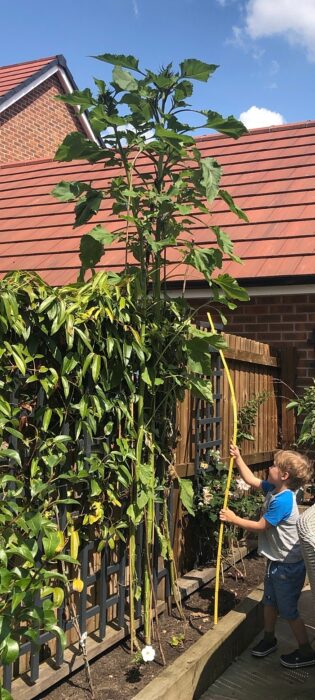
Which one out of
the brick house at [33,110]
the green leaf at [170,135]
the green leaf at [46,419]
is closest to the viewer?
the green leaf at [46,419]

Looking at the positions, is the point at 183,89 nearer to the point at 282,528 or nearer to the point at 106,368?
the point at 106,368

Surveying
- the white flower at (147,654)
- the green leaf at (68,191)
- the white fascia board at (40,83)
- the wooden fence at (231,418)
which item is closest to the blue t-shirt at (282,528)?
the wooden fence at (231,418)

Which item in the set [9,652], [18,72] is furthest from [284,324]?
[18,72]

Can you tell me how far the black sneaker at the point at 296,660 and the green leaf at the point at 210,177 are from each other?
2.55m

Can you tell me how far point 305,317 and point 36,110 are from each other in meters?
12.0

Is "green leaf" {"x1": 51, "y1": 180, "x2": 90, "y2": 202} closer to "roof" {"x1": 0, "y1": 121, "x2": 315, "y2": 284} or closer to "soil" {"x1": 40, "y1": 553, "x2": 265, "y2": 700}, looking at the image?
"roof" {"x1": 0, "y1": 121, "x2": 315, "y2": 284}

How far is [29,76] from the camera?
1553cm

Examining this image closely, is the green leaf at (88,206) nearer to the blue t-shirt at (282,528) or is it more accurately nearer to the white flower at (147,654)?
the blue t-shirt at (282,528)

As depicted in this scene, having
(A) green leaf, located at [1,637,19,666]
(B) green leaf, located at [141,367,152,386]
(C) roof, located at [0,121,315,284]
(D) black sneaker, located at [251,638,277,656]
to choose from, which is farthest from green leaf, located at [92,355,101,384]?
(C) roof, located at [0,121,315,284]

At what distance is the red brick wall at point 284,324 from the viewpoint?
6.33 metres

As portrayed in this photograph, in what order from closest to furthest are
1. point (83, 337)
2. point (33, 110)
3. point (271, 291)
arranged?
1. point (83, 337)
2. point (271, 291)
3. point (33, 110)

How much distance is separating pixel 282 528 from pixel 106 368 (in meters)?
1.47

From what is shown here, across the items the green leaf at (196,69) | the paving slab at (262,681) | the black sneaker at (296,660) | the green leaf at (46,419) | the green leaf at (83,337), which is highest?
the green leaf at (196,69)

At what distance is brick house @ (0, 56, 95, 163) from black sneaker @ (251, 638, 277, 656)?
43.3 ft
